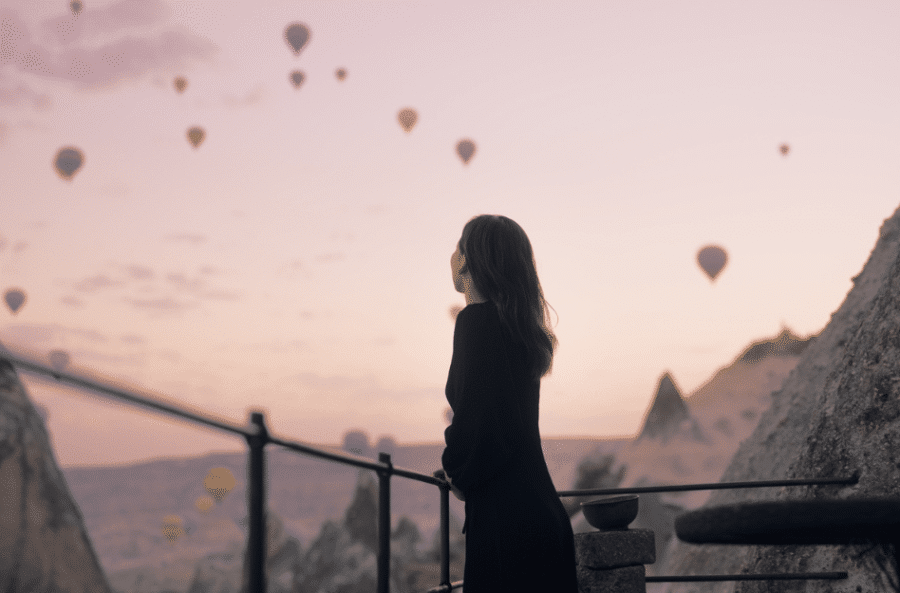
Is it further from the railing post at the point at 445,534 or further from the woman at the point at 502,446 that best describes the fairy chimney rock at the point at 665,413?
the woman at the point at 502,446

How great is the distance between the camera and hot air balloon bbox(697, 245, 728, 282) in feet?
86.4

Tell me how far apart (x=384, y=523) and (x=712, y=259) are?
84.8 ft

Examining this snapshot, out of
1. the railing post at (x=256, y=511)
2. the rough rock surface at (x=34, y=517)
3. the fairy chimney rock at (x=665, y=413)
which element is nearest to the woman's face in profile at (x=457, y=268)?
the railing post at (x=256, y=511)

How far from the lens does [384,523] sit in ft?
9.89

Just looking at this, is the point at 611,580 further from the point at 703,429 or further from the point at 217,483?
the point at 217,483

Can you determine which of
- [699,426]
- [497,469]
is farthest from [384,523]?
[699,426]

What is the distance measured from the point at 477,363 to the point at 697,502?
1074 inches

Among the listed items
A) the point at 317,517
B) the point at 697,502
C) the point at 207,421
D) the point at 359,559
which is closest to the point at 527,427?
the point at 207,421

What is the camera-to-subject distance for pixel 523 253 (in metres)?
2.73

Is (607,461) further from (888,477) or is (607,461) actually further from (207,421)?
(207,421)

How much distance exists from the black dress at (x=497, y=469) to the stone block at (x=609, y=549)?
79.4 inches

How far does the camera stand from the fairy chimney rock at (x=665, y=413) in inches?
1382

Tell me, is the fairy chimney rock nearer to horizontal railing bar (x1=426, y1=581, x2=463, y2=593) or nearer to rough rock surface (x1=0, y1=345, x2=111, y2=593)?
rough rock surface (x1=0, y1=345, x2=111, y2=593)

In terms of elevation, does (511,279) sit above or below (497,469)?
above
